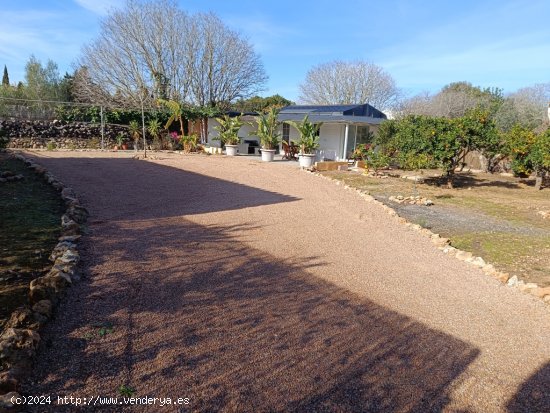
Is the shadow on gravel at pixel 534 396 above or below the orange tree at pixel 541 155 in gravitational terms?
below

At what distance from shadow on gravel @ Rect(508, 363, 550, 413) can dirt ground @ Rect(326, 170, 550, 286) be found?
7.59 ft

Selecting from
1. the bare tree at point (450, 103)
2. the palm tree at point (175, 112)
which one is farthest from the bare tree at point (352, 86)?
the palm tree at point (175, 112)

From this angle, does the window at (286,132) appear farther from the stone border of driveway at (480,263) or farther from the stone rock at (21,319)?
the stone rock at (21,319)

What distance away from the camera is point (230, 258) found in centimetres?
448

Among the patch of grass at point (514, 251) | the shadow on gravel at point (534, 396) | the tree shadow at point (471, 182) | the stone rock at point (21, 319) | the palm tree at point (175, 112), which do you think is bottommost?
the shadow on gravel at point (534, 396)

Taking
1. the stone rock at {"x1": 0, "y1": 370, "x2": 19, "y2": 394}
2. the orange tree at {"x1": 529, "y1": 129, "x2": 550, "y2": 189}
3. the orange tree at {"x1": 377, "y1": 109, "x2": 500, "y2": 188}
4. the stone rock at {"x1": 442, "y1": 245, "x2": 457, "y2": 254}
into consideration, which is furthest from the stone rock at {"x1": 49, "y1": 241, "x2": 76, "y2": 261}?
the orange tree at {"x1": 529, "y1": 129, "x2": 550, "y2": 189}

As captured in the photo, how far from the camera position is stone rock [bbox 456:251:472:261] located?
5.29 metres

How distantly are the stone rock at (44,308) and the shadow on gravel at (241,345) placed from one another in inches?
3.7

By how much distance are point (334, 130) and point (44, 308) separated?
1882 centimetres

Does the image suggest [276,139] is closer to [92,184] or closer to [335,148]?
[335,148]

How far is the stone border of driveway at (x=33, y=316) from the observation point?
82.9 inches

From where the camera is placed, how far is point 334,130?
66.6 ft

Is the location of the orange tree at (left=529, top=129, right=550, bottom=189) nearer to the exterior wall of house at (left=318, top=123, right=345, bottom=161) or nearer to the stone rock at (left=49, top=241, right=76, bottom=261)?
the exterior wall of house at (left=318, top=123, right=345, bottom=161)

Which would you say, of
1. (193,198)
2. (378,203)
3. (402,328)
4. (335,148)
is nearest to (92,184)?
(193,198)
